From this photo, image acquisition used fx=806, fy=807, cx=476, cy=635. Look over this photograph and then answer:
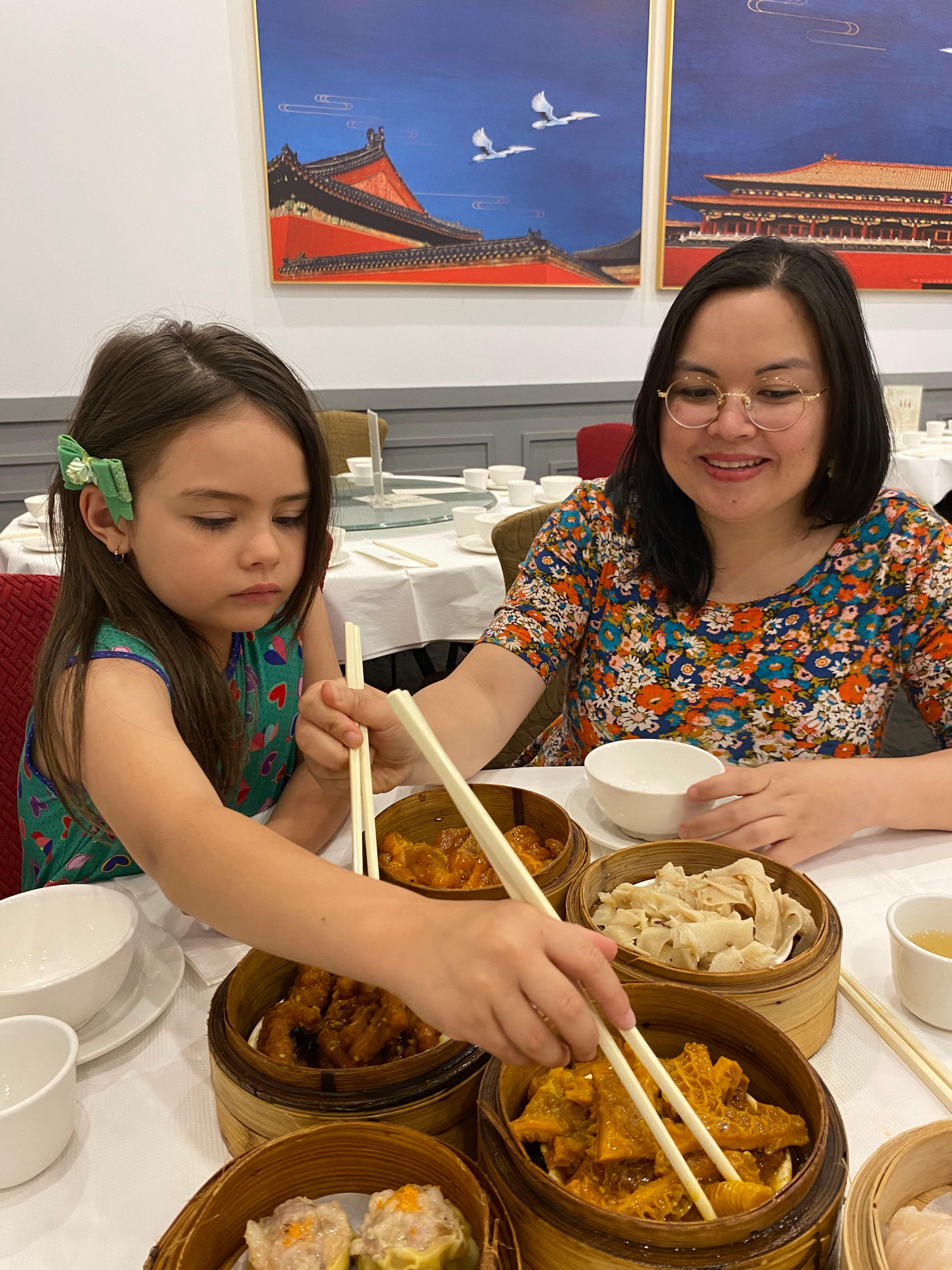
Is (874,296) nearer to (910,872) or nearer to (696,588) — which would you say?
(696,588)

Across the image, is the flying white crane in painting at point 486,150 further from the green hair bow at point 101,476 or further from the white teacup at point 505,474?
the green hair bow at point 101,476

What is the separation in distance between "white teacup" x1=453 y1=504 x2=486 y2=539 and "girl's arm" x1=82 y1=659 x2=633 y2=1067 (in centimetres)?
194

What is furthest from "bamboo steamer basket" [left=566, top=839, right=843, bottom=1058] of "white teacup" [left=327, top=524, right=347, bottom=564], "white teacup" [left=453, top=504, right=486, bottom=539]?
"white teacup" [left=453, top=504, right=486, bottom=539]

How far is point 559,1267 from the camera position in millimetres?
593

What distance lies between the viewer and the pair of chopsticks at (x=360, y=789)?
0.90 meters

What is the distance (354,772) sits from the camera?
3.26 ft

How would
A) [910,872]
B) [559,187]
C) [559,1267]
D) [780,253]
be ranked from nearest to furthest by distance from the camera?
1. [559,1267]
2. [910,872]
3. [780,253]
4. [559,187]

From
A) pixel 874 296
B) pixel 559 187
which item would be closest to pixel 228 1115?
pixel 559 187

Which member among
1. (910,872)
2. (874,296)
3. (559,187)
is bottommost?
(910,872)

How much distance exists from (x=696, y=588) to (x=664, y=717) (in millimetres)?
275

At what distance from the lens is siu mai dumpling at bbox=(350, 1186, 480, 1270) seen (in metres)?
0.58

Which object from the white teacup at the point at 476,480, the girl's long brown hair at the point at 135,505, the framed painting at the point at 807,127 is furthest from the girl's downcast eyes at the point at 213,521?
the framed painting at the point at 807,127

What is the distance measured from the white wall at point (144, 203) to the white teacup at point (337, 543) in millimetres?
2649

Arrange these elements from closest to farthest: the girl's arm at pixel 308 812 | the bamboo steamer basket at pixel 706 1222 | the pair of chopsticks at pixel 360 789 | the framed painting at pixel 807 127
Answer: the bamboo steamer basket at pixel 706 1222 < the pair of chopsticks at pixel 360 789 < the girl's arm at pixel 308 812 < the framed painting at pixel 807 127
